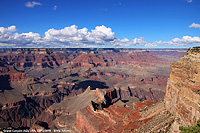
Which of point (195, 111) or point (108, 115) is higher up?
point (195, 111)

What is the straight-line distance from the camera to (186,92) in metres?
32.0

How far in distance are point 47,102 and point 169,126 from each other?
143m

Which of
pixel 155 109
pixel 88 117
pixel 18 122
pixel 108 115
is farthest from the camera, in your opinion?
pixel 18 122

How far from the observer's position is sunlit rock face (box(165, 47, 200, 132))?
94.8 feet

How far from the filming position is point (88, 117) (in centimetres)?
6562

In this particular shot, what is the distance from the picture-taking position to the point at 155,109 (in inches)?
1750

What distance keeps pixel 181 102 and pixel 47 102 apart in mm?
146169

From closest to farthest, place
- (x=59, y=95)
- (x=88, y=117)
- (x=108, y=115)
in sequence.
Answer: (x=108, y=115) → (x=88, y=117) → (x=59, y=95)

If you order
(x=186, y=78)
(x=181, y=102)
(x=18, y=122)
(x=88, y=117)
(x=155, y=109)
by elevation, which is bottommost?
(x=18, y=122)

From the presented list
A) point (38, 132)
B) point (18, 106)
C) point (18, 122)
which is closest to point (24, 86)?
point (18, 106)

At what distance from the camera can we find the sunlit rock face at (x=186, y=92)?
2891 cm

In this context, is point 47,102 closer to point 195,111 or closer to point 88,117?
point 88,117

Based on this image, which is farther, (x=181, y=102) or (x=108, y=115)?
(x=108, y=115)

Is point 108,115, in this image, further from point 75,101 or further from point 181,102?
point 75,101
